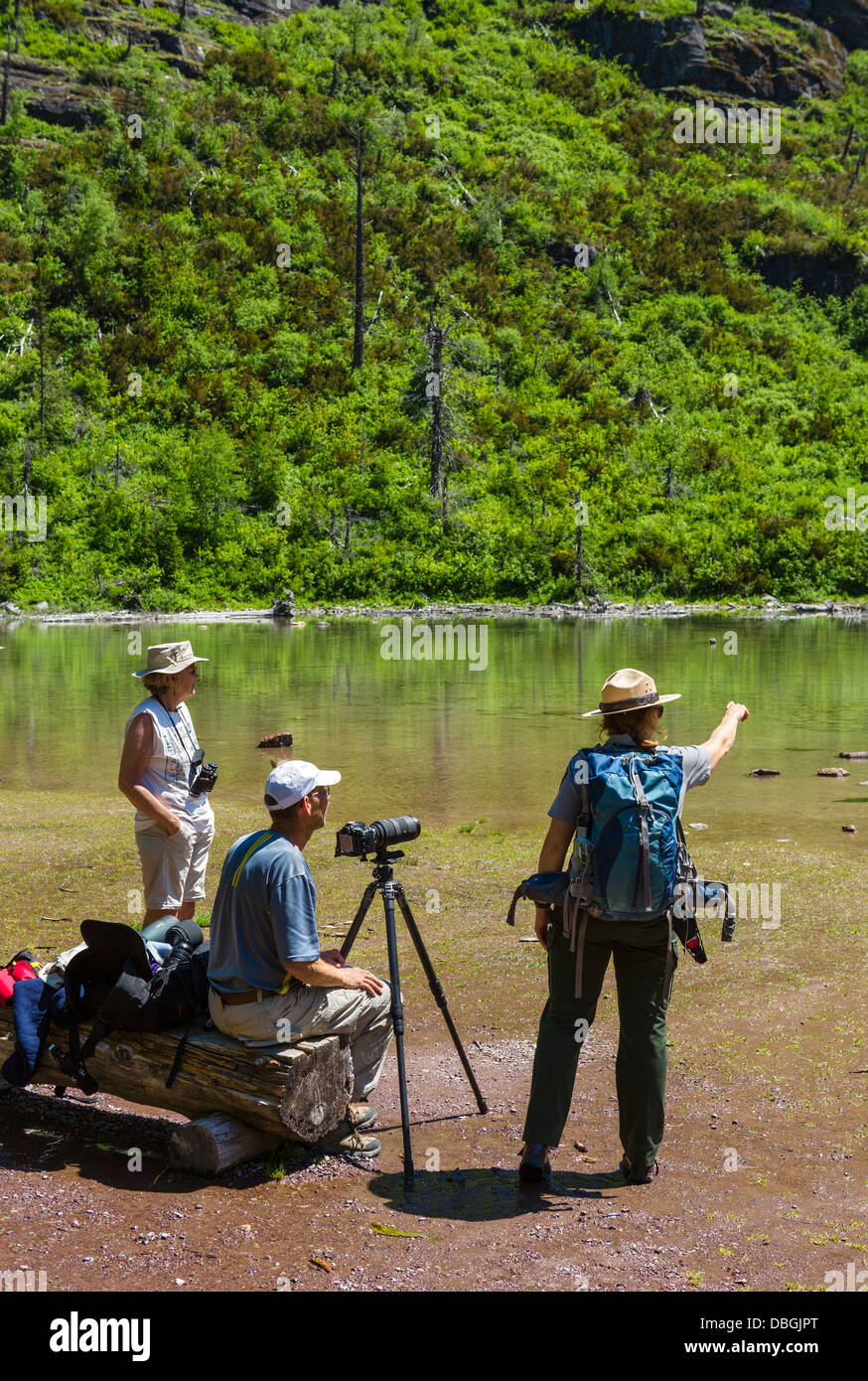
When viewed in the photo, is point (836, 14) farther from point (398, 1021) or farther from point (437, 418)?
point (398, 1021)

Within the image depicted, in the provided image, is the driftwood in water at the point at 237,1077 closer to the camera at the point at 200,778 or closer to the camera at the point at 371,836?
the camera at the point at 371,836

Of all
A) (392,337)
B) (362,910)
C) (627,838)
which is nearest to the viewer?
(627,838)

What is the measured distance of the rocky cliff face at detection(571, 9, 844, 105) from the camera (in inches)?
4218

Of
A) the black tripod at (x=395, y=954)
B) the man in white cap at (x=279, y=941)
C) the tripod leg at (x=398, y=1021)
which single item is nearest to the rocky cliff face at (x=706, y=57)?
the black tripod at (x=395, y=954)

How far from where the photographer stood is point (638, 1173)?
495cm

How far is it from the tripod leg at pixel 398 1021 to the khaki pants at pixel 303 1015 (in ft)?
0.46

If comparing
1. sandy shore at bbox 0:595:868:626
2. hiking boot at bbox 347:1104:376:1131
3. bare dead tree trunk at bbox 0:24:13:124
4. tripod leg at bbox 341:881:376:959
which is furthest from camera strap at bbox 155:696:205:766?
bare dead tree trunk at bbox 0:24:13:124

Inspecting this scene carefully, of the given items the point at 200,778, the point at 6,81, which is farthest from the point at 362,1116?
the point at 6,81

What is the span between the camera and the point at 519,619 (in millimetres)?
45375

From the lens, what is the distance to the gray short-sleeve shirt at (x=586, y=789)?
4.74 m

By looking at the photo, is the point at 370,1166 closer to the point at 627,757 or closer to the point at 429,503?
the point at 627,757

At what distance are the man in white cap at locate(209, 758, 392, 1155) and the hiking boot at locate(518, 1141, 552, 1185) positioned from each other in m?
0.84

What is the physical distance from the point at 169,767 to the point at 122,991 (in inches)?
87.2
